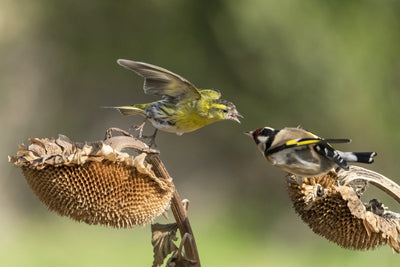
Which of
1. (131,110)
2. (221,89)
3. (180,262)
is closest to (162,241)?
(180,262)

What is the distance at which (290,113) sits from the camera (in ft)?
15.4

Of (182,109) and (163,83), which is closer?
(163,83)

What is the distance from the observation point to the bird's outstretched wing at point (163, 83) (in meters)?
1.33

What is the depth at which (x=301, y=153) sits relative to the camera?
1.36 meters

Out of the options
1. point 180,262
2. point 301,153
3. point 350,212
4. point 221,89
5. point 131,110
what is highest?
point 221,89

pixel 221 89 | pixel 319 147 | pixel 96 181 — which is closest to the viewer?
pixel 96 181

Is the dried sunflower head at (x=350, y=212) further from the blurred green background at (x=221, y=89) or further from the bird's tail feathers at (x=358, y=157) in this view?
the blurred green background at (x=221, y=89)

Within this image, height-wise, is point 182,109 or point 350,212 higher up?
point 182,109

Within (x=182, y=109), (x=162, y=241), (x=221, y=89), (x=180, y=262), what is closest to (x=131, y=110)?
(x=182, y=109)

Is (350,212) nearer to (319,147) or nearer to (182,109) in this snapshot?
(319,147)

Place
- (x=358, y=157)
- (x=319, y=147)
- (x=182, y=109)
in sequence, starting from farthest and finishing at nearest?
(x=182, y=109) → (x=319, y=147) → (x=358, y=157)

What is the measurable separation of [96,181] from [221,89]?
3871 mm

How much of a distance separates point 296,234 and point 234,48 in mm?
1592

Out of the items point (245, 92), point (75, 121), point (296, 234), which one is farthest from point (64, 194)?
point (75, 121)
